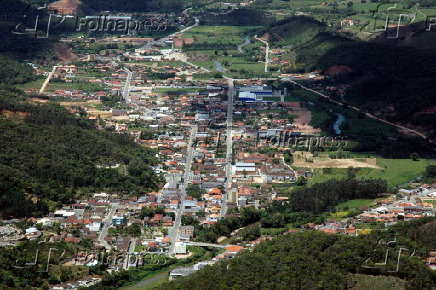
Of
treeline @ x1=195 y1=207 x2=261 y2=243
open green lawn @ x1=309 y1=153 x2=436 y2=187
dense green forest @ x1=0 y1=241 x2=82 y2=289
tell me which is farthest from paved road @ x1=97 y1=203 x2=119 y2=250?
Answer: open green lawn @ x1=309 y1=153 x2=436 y2=187

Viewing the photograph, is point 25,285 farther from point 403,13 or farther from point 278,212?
point 403,13

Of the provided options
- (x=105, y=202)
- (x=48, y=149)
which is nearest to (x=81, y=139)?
(x=48, y=149)

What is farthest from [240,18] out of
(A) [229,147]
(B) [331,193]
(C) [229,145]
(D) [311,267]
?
(D) [311,267]

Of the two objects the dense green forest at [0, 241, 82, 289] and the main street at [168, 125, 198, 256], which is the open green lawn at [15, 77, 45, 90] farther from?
the dense green forest at [0, 241, 82, 289]

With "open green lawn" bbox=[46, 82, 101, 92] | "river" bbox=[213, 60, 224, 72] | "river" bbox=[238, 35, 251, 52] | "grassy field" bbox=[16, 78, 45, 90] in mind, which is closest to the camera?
"grassy field" bbox=[16, 78, 45, 90]

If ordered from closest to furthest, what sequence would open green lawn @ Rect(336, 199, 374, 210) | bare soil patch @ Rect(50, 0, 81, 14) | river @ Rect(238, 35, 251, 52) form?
open green lawn @ Rect(336, 199, 374, 210), river @ Rect(238, 35, 251, 52), bare soil patch @ Rect(50, 0, 81, 14)

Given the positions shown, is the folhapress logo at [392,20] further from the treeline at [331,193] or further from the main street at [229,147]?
the treeline at [331,193]

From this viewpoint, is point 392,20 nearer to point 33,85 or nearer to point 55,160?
point 33,85

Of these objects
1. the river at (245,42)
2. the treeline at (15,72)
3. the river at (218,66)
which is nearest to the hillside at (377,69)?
the river at (245,42)
